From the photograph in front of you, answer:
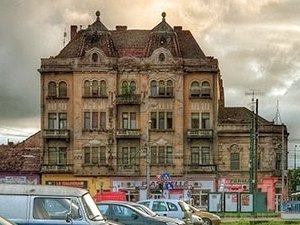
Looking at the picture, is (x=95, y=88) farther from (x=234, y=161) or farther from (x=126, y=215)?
(x=126, y=215)

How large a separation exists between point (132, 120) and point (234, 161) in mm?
11350

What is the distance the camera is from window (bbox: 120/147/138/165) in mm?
101688

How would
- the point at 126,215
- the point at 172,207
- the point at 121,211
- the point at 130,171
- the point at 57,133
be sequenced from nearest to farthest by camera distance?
the point at 126,215 → the point at 121,211 → the point at 172,207 → the point at 130,171 → the point at 57,133

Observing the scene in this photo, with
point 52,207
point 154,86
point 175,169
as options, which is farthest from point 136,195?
point 52,207

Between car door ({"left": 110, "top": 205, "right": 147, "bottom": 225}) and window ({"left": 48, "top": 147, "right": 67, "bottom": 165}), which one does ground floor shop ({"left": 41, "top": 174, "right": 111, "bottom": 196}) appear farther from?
car door ({"left": 110, "top": 205, "right": 147, "bottom": 225})

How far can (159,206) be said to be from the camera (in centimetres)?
4619

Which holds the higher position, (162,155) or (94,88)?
(94,88)

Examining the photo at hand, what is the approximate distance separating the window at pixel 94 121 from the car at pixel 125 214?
67.0 metres

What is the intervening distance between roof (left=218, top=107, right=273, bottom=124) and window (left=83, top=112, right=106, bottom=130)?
477 inches

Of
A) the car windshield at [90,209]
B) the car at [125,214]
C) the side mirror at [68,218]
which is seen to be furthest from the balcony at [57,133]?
the side mirror at [68,218]

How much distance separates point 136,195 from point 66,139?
30.5 feet

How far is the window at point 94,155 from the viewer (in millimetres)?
102062

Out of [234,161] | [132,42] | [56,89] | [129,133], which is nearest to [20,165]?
[56,89]

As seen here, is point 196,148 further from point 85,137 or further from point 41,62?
point 41,62
